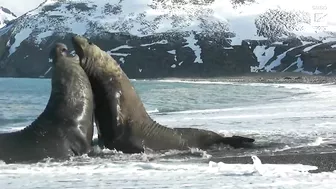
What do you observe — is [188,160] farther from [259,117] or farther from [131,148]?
[259,117]

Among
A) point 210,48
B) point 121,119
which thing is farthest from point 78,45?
point 210,48

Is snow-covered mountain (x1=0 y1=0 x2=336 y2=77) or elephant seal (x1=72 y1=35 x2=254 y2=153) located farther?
snow-covered mountain (x1=0 y1=0 x2=336 y2=77)

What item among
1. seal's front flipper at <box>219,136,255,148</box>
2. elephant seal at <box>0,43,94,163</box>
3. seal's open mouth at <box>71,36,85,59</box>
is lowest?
seal's front flipper at <box>219,136,255,148</box>

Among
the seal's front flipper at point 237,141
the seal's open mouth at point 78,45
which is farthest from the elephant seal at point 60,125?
the seal's front flipper at point 237,141

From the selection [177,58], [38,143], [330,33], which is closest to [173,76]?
[177,58]

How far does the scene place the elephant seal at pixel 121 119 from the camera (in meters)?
11.3

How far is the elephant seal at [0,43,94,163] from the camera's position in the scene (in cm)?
1056

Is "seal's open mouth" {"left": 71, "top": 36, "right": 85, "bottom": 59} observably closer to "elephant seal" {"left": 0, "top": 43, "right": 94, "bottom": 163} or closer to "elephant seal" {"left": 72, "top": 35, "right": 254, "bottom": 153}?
"elephant seal" {"left": 72, "top": 35, "right": 254, "bottom": 153}

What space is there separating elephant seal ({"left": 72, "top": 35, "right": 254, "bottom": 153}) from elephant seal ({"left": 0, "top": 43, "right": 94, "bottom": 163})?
28 centimetres

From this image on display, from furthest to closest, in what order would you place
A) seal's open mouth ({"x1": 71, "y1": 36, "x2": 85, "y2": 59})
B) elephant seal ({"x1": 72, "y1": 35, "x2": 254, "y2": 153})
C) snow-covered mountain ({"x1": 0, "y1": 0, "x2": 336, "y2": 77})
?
snow-covered mountain ({"x1": 0, "y1": 0, "x2": 336, "y2": 77}), seal's open mouth ({"x1": 71, "y1": 36, "x2": 85, "y2": 59}), elephant seal ({"x1": 72, "y1": 35, "x2": 254, "y2": 153})

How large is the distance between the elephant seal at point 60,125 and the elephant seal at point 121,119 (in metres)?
0.28

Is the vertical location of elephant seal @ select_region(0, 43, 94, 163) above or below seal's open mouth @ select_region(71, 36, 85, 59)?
below

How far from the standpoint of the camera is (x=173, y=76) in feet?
511

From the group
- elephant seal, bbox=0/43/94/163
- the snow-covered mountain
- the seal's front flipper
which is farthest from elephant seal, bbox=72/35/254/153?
the snow-covered mountain
